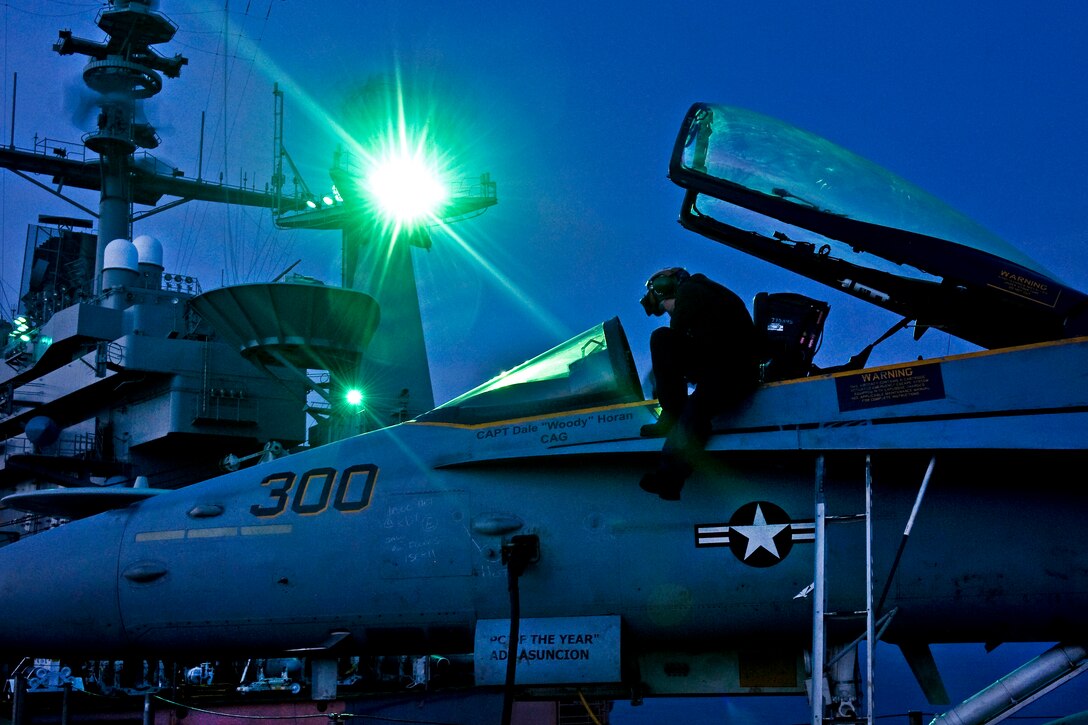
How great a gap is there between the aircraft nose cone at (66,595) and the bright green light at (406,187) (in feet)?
101

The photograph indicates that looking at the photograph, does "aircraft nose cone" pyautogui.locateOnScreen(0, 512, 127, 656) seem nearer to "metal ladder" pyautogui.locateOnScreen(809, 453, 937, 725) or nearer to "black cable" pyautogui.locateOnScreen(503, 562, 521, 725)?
"black cable" pyautogui.locateOnScreen(503, 562, 521, 725)

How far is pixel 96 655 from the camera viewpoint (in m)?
7.21

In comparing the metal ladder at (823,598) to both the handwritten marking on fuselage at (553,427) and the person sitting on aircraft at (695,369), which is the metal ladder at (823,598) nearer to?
the person sitting on aircraft at (695,369)

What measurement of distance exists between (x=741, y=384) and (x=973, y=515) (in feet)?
4.98

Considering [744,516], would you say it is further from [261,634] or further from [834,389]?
[261,634]

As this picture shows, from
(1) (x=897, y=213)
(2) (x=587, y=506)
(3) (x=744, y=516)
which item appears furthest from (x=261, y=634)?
(1) (x=897, y=213)

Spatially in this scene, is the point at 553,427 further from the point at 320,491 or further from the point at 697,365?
the point at 320,491

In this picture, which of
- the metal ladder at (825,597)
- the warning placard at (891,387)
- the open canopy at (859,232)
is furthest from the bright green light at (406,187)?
the metal ladder at (825,597)

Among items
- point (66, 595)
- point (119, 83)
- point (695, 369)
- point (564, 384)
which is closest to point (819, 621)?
point (695, 369)

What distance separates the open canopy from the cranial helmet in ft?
1.96

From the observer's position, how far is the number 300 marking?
6.88 metres

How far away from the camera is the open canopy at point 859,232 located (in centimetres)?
603

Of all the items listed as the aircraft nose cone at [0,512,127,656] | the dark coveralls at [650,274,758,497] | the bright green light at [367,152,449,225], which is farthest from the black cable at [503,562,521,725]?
the bright green light at [367,152,449,225]

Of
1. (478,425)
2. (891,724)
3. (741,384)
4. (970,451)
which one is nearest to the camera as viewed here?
(970,451)
